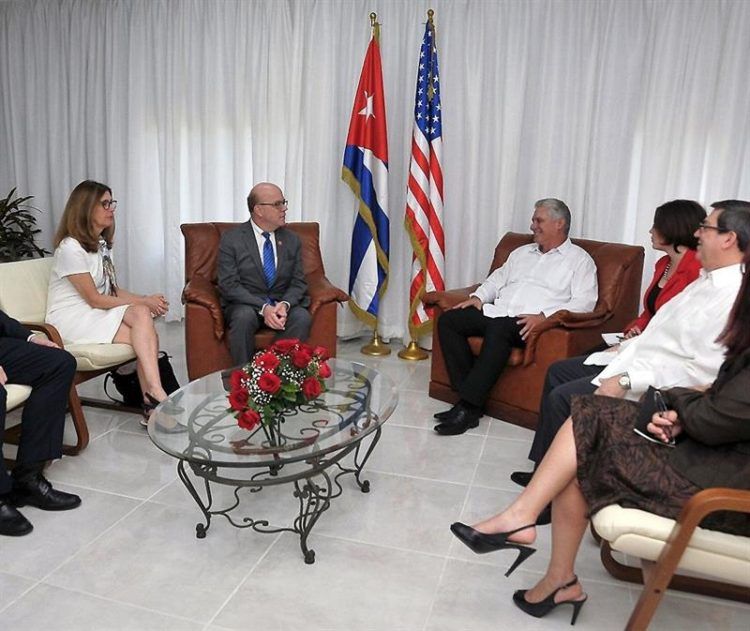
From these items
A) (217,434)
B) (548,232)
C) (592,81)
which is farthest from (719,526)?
(592,81)

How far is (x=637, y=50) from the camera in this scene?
4.07 meters

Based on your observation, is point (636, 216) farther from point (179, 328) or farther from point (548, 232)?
point (179, 328)

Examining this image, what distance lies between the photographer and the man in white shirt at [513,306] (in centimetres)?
334

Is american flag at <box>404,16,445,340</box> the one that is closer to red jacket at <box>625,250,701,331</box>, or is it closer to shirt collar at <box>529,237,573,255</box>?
shirt collar at <box>529,237,573,255</box>

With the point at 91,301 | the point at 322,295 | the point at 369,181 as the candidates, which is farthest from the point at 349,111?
the point at 91,301

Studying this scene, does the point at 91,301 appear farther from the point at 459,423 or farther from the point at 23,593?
the point at 459,423

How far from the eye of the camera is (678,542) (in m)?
1.56

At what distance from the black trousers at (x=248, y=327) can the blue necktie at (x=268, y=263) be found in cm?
25

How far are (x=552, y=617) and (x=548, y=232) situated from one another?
2208 mm

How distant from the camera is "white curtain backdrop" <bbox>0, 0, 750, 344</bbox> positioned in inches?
160

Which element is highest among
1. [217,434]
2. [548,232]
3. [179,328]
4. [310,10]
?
[310,10]

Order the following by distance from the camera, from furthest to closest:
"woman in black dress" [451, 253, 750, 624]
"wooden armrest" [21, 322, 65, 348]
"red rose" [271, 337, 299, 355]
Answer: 1. "wooden armrest" [21, 322, 65, 348]
2. "red rose" [271, 337, 299, 355]
3. "woman in black dress" [451, 253, 750, 624]

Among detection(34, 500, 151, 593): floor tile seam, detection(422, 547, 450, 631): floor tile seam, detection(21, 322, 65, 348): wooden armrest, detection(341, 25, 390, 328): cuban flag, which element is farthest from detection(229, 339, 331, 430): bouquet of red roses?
detection(341, 25, 390, 328): cuban flag

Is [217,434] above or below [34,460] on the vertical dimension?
above
